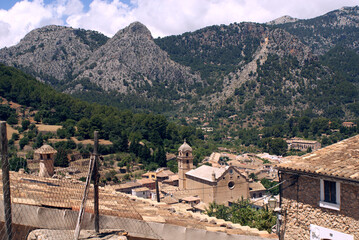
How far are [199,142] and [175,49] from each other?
118m

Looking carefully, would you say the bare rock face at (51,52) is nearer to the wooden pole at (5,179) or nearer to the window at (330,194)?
the window at (330,194)

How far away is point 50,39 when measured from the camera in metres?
156

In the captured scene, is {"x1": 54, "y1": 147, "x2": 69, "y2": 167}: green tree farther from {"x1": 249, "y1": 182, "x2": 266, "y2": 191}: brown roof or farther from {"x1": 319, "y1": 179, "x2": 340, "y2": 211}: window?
{"x1": 319, "y1": 179, "x2": 340, "y2": 211}: window

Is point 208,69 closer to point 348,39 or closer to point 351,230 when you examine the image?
point 348,39

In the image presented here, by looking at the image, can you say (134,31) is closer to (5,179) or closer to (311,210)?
(311,210)

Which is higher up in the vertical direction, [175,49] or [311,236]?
[175,49]

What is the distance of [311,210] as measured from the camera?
730 cm

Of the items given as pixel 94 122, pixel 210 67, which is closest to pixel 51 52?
pixel 210 67

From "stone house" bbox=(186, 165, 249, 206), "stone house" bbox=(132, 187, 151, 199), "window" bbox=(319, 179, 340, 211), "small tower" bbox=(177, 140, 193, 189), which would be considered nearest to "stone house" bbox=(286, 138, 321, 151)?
"stone house" bbox=(186, 165, 249, 206)

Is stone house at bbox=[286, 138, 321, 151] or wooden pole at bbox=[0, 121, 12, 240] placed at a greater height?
wooden pole at bbox=[0, 121, 12, 240]

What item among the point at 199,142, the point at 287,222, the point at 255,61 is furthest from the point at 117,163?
the point at 255,61

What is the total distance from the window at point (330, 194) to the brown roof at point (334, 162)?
26cm

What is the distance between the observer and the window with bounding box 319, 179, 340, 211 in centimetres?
686

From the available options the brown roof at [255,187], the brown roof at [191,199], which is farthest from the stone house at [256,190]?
the brown roof at [191,199]
